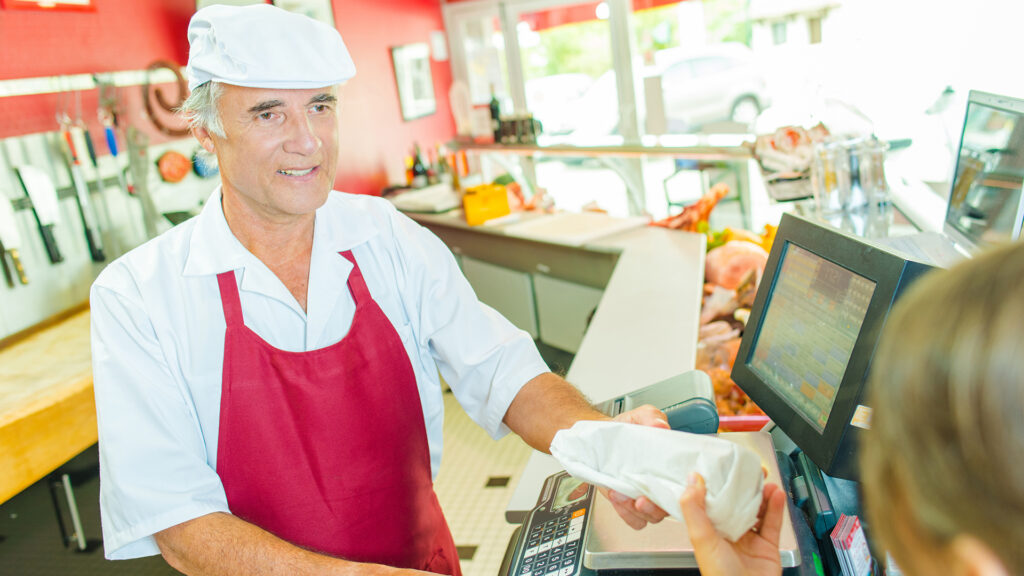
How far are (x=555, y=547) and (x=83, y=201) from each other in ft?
9.78

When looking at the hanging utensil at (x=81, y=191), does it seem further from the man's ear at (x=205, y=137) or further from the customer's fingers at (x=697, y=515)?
the customer's fingers at (x=697, y=515)

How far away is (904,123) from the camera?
4.25 m

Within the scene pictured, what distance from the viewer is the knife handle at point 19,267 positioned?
2.80 meters

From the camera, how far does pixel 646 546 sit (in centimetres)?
88

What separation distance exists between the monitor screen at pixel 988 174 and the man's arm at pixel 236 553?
1.26 meters

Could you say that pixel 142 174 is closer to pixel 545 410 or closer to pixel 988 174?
pixel 545 410

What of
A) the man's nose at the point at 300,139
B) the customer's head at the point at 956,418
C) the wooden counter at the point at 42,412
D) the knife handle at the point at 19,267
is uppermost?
the man's nose at the point at 300,139

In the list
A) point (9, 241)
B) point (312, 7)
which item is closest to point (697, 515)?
point (9, 241)

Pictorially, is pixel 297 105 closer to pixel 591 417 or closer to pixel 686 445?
pixel 591 417

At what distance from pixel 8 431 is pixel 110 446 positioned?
3.69 feet

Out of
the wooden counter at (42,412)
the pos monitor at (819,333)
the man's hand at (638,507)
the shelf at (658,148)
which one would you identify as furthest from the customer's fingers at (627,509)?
the shelf at (658,148)

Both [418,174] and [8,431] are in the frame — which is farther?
[418,174]

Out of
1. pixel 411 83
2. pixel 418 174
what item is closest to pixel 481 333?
pixel 418 174

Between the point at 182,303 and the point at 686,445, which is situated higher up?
the point at 182,303
